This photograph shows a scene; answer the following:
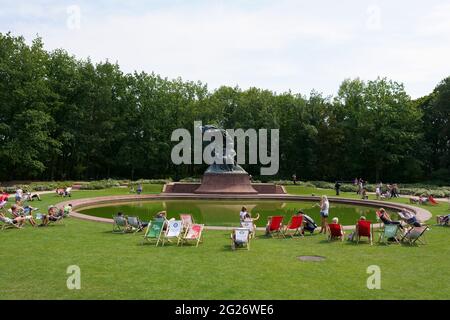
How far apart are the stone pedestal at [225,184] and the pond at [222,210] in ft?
12.9

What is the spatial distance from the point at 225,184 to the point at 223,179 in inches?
18.7

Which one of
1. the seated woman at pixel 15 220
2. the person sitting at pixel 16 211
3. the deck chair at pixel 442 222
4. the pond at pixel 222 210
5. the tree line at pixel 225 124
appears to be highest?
the tree line at pixel 225 124

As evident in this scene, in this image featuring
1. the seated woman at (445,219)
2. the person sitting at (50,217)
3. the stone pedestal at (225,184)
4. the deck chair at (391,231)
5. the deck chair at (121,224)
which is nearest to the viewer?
the deck chair at (391,231)

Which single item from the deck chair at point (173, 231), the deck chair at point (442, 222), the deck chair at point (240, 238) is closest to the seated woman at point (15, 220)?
the deck chair at point (173, 231)

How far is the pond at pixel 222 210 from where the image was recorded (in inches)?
869

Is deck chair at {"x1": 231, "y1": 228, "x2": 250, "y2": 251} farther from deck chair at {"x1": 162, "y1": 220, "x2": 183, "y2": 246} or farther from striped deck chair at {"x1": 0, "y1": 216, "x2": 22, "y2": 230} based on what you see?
striped deck chair at {"x1": 0, "y1": 216, "x2": 22, "y2": 230}

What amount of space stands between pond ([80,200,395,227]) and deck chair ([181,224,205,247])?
204 inches

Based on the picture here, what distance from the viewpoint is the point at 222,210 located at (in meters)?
26.1

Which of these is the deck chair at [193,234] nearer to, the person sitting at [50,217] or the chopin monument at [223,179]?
the person sitting at [50,217]

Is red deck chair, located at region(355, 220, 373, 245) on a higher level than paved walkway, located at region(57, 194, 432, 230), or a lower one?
higher

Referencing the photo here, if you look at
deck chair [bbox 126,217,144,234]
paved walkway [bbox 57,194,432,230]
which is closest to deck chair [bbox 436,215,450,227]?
paved walkway [bbox 57,194,432,230]

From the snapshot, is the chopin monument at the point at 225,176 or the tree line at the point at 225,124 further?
the tree line at the point at 225,124

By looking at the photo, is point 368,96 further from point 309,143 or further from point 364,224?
point 364,224

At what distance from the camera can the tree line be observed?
55.9 metres
